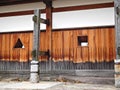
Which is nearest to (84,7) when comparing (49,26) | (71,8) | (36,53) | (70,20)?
(71,8)

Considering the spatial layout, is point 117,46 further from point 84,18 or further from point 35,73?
point 35,73

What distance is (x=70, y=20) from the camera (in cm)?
1132

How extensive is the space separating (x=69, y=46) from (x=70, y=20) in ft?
3.77

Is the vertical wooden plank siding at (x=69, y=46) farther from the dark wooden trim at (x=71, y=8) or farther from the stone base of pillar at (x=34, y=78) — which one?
the stone base of pillar at (x=34, y=78)

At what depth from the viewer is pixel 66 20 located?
1141cm

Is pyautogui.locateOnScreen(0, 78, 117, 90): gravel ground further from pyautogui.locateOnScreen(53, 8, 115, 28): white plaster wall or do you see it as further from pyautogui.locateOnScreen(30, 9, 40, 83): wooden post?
pyautogui.locateOnScreen(53, 8, 115, 28): white plaster wall

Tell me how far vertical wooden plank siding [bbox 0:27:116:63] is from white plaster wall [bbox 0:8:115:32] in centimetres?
25

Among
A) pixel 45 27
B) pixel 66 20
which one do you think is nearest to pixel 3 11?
pixel 45 27

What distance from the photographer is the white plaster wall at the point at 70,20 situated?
1068cm

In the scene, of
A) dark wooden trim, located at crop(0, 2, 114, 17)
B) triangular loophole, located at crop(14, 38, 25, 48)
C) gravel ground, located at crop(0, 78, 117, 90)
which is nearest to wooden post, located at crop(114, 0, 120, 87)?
gravel ground, located at crop(0, 78, 117, 90)

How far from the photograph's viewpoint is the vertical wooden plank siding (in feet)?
34.7

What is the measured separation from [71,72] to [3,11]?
4669 mm

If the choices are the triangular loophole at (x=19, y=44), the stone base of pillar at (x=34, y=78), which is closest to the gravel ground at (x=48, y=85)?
the stone base of pillar at (x=34, y=78)

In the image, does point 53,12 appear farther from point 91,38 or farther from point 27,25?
point 91,38
